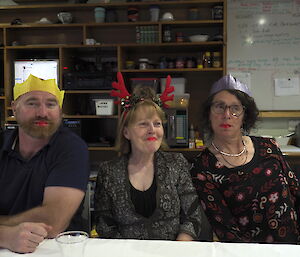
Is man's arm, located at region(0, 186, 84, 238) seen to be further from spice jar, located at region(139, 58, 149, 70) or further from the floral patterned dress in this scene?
spice jar, located at region(139, 58, 149, 70)

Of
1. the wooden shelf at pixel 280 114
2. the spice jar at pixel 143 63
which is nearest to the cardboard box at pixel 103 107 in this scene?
the spice jar at pixel 143 63

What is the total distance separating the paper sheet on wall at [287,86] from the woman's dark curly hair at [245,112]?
210 centimetres

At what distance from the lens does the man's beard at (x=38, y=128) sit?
5.26ft

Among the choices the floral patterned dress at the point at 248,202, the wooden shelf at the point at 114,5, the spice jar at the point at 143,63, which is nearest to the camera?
the floral patterned dress at the point at 248,202

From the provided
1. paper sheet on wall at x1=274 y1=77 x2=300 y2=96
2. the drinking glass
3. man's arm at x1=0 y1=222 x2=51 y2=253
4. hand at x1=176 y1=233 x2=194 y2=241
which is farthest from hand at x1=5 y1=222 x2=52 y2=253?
paper sheet on wall at x1=274 y1=77 x2=300 y2=96

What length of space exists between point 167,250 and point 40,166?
709 millimetres

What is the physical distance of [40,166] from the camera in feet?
5.01

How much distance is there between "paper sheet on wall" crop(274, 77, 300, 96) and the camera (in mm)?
3844

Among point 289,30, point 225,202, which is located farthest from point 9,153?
point 289,30

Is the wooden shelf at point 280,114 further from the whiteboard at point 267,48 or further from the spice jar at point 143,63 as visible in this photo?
the spice jar at point 143,63

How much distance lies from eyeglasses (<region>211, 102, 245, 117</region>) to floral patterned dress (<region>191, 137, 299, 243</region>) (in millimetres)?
264

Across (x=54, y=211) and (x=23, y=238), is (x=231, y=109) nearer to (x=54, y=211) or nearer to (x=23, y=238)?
(x=54, y=211)

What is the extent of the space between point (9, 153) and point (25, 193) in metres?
0.21

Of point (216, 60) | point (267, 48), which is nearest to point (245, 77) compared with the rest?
point (267, 48)
